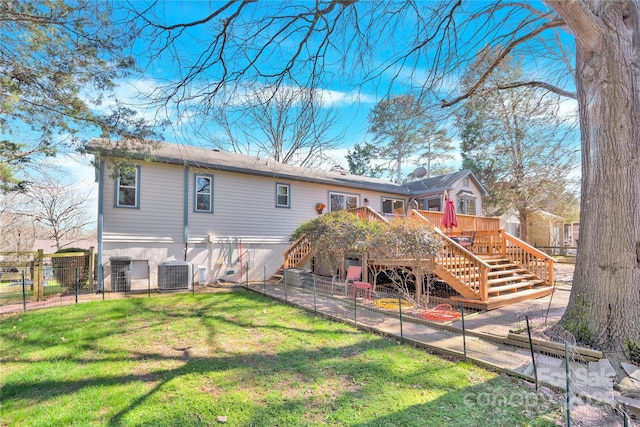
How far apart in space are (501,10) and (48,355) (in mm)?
9180

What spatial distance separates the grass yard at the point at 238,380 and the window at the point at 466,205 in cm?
1486

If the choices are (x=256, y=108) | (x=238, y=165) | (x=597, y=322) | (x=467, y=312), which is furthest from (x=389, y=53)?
(x=238, y=165)

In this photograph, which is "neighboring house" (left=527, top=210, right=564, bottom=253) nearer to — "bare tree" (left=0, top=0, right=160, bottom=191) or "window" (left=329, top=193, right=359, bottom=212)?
"window" (left=329, top=193, right=359, bottom=212)

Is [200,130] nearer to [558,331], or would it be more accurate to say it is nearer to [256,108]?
[256,108]

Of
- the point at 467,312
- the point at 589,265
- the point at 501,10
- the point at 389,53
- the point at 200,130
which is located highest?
the point at 501,10

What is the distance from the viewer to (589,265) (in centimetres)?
465

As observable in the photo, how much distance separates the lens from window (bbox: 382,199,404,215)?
15961 mm

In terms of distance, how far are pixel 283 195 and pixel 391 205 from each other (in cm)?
629

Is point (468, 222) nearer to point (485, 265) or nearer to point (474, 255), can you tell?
point (474, 255)

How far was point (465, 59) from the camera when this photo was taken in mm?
4965

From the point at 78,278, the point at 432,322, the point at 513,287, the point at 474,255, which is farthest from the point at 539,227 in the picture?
the point at 78,278

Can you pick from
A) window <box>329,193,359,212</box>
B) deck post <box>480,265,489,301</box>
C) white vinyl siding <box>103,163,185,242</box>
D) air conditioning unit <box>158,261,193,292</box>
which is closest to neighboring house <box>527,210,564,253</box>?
window <box>329,193,359,212</box>

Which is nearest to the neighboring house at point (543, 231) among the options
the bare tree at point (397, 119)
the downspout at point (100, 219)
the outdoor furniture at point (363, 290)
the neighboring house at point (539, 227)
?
the neighboring house at point (539, 227)

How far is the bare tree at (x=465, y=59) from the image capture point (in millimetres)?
4090
